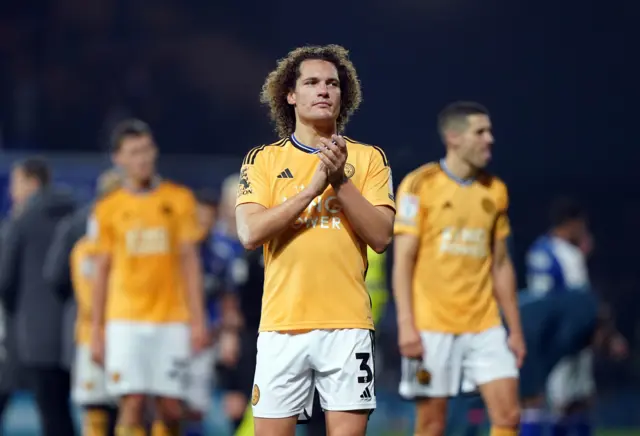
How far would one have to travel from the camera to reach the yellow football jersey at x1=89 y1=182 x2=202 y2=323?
24.7ft

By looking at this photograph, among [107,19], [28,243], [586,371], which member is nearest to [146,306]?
[28,243]

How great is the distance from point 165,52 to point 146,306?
10.4m

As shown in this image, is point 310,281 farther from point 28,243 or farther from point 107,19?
point 107,19

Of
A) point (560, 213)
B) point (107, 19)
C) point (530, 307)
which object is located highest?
point (107, 19)

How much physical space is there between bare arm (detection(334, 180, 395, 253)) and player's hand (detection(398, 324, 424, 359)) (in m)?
1.89

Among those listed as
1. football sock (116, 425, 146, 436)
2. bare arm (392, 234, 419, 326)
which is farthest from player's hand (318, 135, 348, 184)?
football sock (116, 425, 146, 436)

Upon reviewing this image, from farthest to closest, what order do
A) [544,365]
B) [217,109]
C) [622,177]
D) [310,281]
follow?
[217,109] → [622,177] → [544,365] → [310,281]

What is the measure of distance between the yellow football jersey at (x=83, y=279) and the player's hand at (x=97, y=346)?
0.56 metres

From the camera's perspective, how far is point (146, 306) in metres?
7.55

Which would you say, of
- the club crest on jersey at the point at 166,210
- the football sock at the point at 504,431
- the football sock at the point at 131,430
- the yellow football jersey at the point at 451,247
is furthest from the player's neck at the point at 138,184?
the football sock at the point at 504,431

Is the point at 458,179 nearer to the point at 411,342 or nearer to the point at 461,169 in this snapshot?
the point at 461,169

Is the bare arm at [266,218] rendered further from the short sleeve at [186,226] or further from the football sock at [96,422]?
the football sock at [96,422]

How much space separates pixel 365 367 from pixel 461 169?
239cm

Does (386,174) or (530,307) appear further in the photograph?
(530,307)
